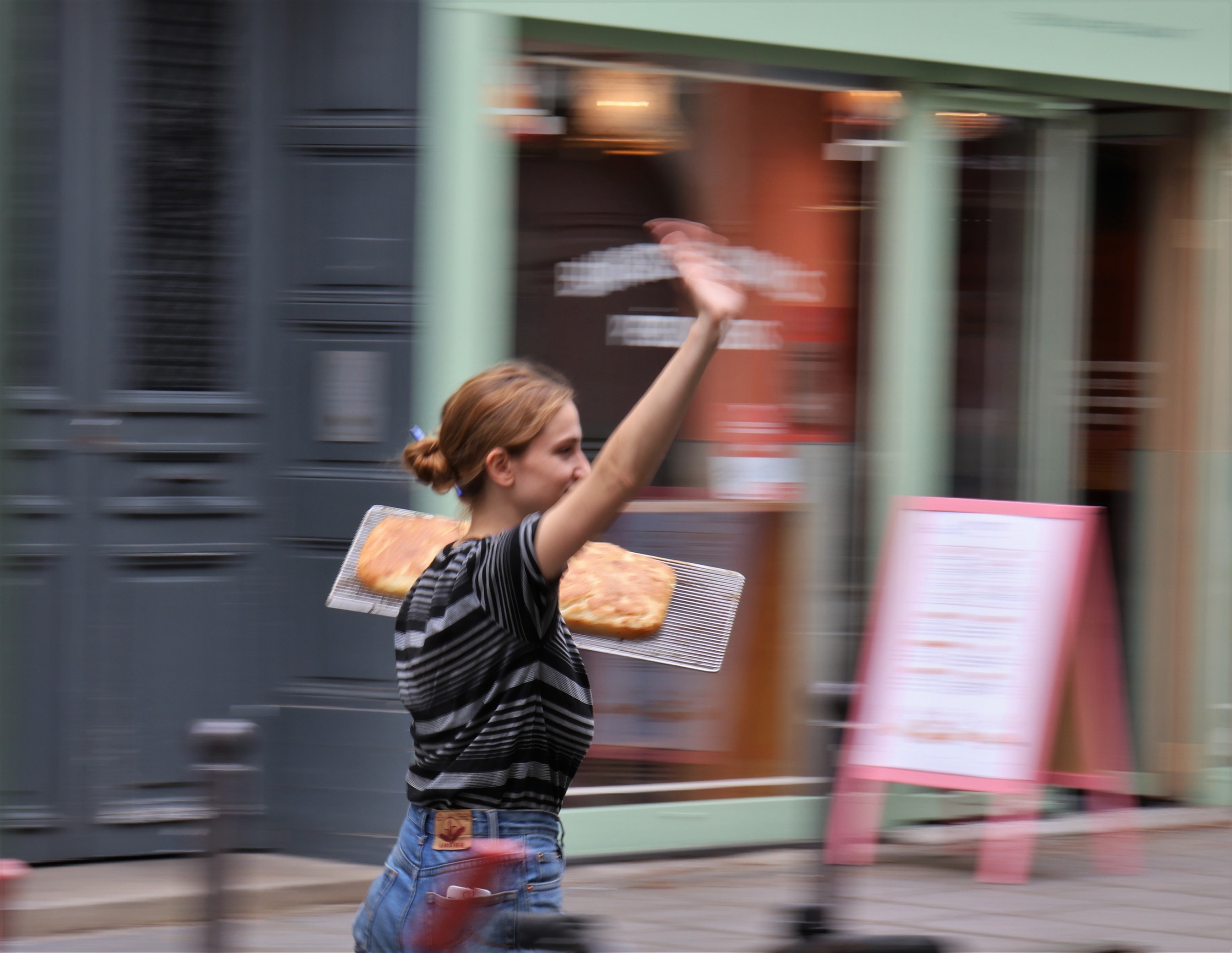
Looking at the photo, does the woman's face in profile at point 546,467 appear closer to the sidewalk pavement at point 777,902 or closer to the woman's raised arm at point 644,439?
the woman's raised arm at point 644,439

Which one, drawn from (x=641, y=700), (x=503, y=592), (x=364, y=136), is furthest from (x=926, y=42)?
(x=503, y=592)

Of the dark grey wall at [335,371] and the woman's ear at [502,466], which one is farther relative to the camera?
the dark grey wall at [335,371]

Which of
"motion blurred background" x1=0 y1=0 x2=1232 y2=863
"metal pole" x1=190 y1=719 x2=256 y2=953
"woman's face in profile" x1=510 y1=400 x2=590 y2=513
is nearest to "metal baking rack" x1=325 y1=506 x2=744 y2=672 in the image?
"metal pole" x1=190 y1=719 x2=256 y2=953

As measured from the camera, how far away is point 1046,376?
7383 millimetres

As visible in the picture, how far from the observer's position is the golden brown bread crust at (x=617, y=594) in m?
3.94

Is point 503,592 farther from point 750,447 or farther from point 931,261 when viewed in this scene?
point 931,261

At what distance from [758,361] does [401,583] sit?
329 centimetres

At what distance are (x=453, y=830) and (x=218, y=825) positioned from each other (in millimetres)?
859

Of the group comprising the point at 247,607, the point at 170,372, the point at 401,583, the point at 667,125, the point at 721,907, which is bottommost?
the point at 721,907

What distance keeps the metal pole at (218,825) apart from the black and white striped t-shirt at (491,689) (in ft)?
2.55

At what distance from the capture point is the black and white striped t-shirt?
249 centimetres

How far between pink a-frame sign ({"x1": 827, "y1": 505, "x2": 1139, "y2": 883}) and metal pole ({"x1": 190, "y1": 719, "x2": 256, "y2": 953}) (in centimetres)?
328

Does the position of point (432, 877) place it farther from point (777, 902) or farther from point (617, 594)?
point (777, 902)

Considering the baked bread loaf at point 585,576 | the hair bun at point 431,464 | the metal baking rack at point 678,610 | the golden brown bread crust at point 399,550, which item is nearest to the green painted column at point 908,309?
the metal baking rack at point 678,610
